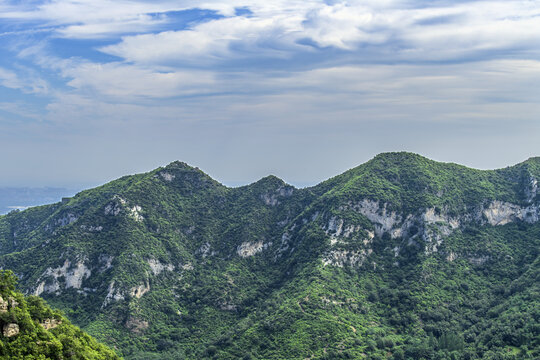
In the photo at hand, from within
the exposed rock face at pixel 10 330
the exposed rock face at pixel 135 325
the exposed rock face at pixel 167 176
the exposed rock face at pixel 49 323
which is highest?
the exposed rock face at pixel 167 176

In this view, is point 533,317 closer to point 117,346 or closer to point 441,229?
point 441,229

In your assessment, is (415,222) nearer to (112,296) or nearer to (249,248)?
(249,248)

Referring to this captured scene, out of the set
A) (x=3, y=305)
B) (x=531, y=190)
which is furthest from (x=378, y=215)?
(x=3, y=305)

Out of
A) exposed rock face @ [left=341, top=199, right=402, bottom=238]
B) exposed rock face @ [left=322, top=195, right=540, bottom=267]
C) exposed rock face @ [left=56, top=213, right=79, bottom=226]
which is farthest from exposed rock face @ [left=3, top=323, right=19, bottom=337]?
exposed rock face @ [left=56, top=213, right=79, bottom=226]

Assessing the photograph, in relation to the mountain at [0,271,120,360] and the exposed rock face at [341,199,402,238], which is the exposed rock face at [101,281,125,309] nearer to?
the mountain at [0,271,120,360]

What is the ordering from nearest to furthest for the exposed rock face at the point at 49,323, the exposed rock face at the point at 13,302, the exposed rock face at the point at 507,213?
the exposed rock face at the point at 13,302 < the exposed rock face at the point at 49,323 < the exposed rock face at the point at 507,213

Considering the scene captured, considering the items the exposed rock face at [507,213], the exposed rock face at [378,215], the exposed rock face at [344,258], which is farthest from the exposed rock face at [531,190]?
the exposed rock face at [344,258]

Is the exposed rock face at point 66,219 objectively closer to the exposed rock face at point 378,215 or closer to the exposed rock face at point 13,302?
the exposed rock face at point 378,215

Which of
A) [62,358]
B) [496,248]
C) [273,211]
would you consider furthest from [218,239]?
[62,358]
